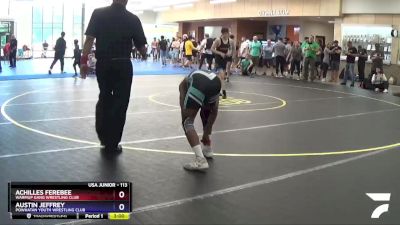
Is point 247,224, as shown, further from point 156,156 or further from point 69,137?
point 69,137

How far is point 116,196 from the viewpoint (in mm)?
3402

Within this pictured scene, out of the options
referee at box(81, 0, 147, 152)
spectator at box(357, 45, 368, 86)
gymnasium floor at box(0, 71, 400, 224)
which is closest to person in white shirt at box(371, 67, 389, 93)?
spectator at box(357, 45, 368, 86)

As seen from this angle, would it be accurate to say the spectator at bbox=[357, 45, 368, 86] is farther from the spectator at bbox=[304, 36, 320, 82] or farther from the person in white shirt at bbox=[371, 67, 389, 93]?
the person in white shirt at bbox=[371, 67, 389, 93]

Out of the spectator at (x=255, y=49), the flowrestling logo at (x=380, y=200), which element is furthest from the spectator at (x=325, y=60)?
the flowrestling logo at (x=380, y=200)

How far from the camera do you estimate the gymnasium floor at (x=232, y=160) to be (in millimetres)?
4234

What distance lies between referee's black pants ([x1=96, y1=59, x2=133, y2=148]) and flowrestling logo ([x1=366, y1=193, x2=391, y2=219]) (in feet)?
10.2

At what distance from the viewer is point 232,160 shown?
19.5 feet

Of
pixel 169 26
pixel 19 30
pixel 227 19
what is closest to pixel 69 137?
pixel 227 19

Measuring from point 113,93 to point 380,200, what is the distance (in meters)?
3.37

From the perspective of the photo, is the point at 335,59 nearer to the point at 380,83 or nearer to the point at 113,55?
the point at 380,83

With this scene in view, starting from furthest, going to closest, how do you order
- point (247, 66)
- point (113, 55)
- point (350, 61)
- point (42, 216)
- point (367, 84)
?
point (247, 66) < point (350, 61) < point (367, 84) < point (113, 55) < point (42, 216)

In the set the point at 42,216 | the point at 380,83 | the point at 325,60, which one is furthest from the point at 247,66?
the point at 42,216

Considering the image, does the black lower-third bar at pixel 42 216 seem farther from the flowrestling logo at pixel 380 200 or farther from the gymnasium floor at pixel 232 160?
the flowrestling logo at pixel 380 200
